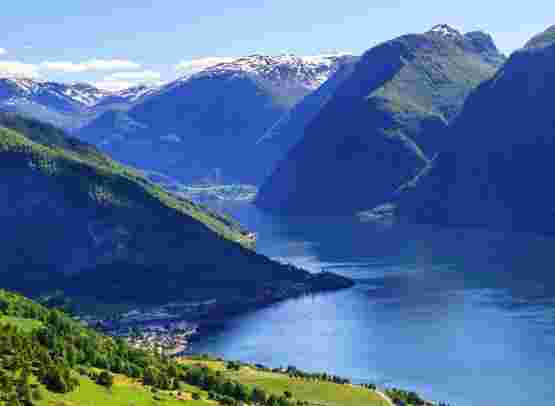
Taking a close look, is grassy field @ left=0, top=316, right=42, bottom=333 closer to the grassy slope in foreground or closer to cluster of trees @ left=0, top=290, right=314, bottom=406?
the grassy slope in foreground

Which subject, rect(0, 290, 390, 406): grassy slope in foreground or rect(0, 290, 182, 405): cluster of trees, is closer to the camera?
rect(0, 290, 182, 405): cluster of trees

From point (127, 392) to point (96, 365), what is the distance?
15.1 meters

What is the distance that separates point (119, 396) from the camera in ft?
419

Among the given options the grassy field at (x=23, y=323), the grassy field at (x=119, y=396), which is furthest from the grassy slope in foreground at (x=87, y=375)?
the grassy field at (x=23, y=323)

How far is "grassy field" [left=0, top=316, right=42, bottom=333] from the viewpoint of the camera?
14650 centimetres

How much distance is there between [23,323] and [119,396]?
1239 inches

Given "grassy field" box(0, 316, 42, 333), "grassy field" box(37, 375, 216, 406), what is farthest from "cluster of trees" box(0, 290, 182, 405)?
"grassy field" box(37, 375, 216, 406)

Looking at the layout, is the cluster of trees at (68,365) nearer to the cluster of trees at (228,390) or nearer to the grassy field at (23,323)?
the cluster of trees at (228,390)

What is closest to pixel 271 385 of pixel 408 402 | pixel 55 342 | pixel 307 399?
pixel 307 399

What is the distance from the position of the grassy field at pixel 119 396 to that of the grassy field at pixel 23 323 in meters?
14.8

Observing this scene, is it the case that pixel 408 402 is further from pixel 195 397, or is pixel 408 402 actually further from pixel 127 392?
pixel 127 392

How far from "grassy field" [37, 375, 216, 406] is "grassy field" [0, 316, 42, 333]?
1478cm

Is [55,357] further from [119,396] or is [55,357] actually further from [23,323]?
[23,323]

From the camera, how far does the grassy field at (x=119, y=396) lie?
374 feet
